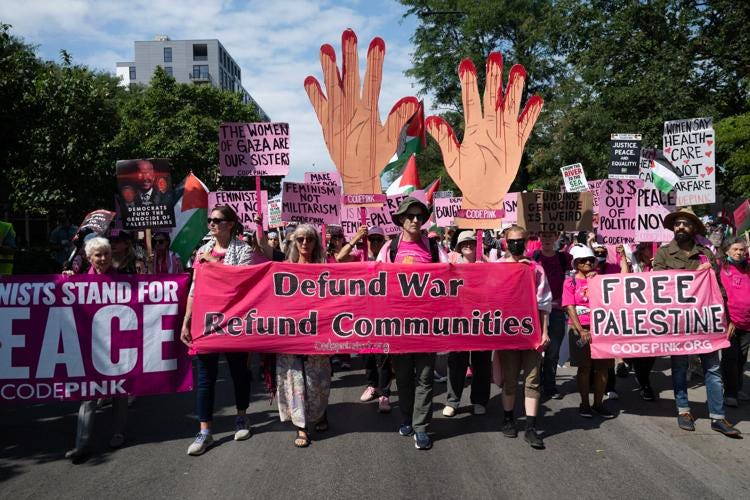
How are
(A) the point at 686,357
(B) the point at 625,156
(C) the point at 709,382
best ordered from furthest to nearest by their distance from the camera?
(B) the point at 625,156, (A) the point at 686,357, (C) the point at 709,382

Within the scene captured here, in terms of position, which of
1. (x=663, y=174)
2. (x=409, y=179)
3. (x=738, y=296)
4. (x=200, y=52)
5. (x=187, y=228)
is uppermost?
(x=200, y=52)

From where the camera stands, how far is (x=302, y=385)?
5250 millimetres

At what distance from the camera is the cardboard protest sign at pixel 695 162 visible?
7.86 m

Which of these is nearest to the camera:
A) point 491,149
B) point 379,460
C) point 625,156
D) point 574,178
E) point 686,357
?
point 379,460

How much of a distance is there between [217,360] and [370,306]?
1394 mm

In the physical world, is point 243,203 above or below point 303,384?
above

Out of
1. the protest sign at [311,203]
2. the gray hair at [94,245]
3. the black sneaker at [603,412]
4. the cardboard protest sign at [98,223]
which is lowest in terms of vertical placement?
the black sneaker at [603,412]

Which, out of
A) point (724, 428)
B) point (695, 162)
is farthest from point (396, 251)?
point (695, 162)

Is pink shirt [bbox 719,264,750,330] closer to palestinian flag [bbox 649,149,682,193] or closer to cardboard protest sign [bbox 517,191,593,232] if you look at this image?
cardboard protest sign [bbox 517,191,593,232]

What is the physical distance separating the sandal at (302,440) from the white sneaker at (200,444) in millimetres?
720

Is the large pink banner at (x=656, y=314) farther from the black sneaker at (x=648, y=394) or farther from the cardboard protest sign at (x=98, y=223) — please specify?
the cardboard protest sign at (x=98, y=223)

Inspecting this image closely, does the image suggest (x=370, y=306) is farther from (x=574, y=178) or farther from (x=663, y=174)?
(x=574, y=178)

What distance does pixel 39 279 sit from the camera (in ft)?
17.1

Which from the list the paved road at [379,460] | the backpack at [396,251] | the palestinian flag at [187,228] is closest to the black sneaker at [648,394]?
the paved road at [379,460]
